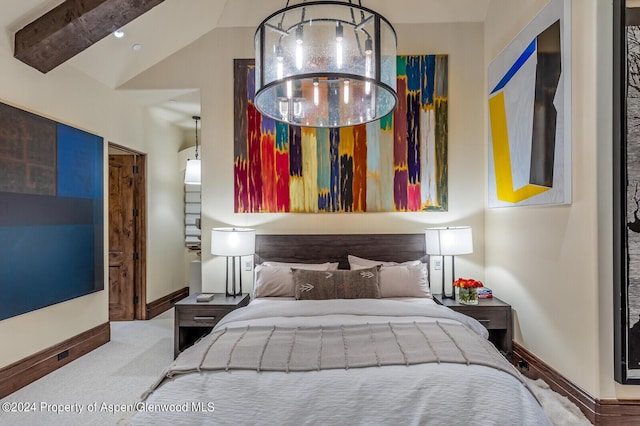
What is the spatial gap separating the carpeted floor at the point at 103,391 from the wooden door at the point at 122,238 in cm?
89

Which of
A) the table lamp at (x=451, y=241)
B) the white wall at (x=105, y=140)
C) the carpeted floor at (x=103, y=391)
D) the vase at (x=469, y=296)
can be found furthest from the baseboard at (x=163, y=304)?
the vase at (x=469, y=296)

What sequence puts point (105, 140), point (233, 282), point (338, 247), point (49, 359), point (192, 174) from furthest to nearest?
point (192, 174)
point (105, 140)
point (338, 247)
point (233, 282)
point (49, 359)

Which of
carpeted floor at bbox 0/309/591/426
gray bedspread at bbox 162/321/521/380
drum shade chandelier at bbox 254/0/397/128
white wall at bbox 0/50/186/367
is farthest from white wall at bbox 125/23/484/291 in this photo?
drum shade chandelier at bbox 254/0/397/128

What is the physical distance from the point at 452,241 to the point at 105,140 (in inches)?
145

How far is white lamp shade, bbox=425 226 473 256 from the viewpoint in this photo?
356 centimetres

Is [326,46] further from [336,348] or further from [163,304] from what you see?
[163,304]

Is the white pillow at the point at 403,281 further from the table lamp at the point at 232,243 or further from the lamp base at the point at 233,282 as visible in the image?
the lamp base at the point at 233,282

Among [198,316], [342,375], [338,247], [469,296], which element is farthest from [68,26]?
[469,296]

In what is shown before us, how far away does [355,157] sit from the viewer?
4.02 m

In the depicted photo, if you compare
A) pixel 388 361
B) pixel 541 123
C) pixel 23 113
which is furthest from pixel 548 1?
pixel 23 113

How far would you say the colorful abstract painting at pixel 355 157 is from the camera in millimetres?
4004

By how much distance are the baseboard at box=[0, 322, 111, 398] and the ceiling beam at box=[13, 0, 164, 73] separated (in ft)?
7.84

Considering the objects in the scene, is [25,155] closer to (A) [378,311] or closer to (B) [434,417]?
(A) [378,311]

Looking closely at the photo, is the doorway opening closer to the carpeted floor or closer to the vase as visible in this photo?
the carpeted floor
